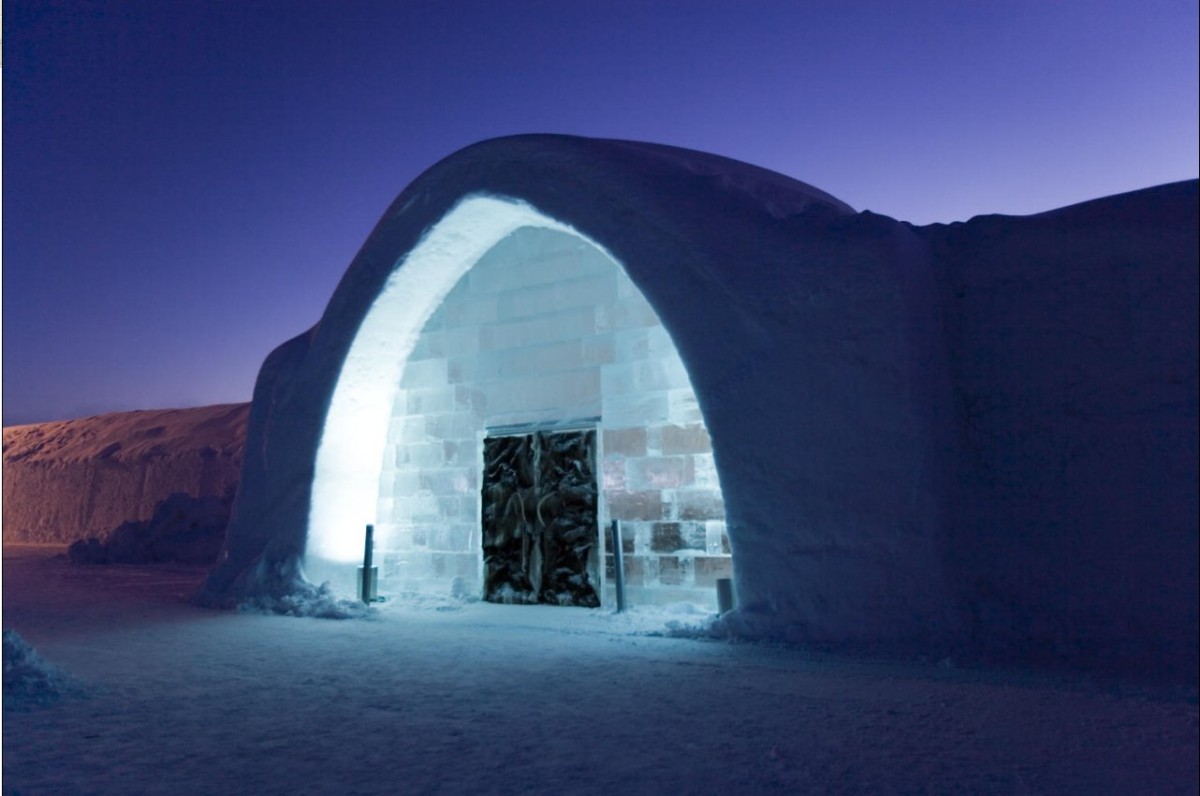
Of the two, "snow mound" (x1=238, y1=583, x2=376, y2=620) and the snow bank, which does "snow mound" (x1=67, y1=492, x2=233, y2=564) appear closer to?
the snow bank

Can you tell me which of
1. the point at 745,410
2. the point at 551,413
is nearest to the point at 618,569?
the point at 551,413

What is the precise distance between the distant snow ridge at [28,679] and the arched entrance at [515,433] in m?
3.86

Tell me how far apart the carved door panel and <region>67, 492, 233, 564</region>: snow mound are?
10.4 meters

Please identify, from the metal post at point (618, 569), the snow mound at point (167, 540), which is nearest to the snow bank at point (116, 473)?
the snow mound at point (167, 540)

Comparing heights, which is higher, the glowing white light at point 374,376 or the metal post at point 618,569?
the glowing white light at point 374,376

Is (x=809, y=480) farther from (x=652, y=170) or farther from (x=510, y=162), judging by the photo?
(x=510, y=162)

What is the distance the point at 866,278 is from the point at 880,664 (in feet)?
8.21

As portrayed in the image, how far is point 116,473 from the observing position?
25.0 meters

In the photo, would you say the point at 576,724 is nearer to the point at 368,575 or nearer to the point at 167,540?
the point at 368,575

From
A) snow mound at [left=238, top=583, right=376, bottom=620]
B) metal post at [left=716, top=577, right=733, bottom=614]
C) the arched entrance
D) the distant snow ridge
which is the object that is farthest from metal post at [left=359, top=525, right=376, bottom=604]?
metal post at [left=716, top=577, right=733, bottom=614]

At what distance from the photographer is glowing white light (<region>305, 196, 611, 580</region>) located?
28.7ft

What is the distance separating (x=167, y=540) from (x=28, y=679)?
46.0ft

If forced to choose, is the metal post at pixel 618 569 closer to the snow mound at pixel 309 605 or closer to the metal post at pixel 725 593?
the metal post at pixel 725 593

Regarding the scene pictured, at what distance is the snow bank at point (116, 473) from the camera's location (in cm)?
2402
